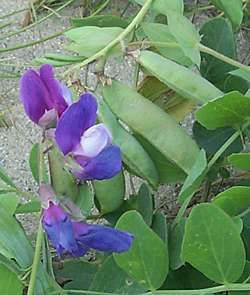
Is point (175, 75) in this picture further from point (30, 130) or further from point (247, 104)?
point (30, 130)

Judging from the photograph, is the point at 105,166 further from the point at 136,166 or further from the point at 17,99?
the point at 17,99

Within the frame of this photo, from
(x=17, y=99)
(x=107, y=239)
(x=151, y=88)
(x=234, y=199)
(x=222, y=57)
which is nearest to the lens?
(x=107, y=239)

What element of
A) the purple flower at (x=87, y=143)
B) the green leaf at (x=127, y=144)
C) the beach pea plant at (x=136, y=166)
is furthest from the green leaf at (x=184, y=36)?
the purple flower at (x=87, y=143)

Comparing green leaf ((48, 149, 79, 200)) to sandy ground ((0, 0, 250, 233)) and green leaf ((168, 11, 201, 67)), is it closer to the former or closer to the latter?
green leaf ((168, 11, 201, 67))

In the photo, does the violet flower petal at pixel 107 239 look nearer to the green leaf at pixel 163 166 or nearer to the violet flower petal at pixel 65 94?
the violet flower petal at pixel 65 94

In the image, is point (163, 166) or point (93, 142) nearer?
point (93, 142)

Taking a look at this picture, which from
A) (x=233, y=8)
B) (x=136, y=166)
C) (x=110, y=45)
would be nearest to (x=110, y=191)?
(x=136, y=166)

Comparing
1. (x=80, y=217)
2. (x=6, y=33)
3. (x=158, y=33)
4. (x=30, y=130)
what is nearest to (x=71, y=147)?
(x=80, y=217)
